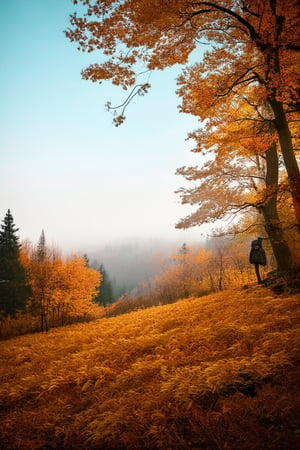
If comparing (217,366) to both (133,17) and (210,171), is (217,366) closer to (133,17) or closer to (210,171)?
(133,17)

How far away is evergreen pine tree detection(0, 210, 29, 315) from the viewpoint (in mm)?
28375

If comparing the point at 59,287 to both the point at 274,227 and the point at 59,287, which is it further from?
the point at 274,227

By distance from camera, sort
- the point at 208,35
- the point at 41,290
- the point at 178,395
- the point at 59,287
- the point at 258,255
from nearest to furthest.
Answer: the point at 178,395 → the point at 208,35 → the point at 258,255 → the point at 41,290 → the point at 59,287

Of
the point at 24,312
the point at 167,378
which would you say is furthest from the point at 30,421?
the point at 24,312

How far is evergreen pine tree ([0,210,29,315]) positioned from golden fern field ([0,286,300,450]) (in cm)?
2590

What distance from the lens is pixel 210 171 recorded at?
11688 millimetres

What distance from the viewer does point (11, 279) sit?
28.9 m

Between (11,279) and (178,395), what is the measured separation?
103 feet

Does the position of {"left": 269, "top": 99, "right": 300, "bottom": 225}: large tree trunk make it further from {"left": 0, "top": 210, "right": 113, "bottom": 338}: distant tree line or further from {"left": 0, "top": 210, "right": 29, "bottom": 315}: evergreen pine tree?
{"left": 0, "top": 210, "right": 29, "bottom": 315}: evergreen pine tree

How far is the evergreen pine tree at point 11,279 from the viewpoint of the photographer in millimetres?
28375

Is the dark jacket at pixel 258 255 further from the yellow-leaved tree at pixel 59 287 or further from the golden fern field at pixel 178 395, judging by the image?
the yellow-leaved tree at pixel 59 287

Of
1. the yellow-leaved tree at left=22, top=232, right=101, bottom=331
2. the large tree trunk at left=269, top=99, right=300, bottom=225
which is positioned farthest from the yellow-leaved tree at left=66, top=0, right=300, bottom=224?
the yellow-leaved tree at left=22, top=232, right=101, bottom=331

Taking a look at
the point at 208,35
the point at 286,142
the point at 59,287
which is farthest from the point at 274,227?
the point at 59,287

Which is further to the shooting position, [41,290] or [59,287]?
[59,287]
